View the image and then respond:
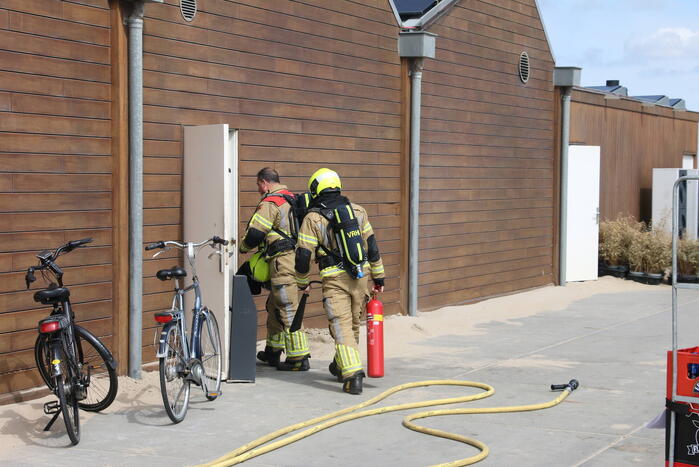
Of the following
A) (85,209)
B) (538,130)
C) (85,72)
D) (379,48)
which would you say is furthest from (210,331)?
(538,130)

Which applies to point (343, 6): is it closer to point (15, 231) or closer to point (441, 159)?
point (441, 159)

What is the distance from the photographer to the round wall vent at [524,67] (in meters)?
15.7

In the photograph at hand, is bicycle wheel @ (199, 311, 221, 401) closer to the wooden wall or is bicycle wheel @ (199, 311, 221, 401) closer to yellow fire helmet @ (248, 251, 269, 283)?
yellow fire helmet @ (248, 251, 269, 283)

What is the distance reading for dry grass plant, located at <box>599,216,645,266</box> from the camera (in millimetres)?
17500

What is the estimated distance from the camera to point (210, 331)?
802 cm

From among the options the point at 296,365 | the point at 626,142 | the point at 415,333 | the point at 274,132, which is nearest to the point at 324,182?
the point at 296,365

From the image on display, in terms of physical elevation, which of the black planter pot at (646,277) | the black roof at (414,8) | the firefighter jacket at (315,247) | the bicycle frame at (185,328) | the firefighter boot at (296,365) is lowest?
the firefighter boot at (296,365)

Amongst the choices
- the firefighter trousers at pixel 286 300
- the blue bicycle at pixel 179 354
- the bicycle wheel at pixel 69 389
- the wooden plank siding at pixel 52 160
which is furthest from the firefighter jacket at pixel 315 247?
the bicycle wheel at pixel 69 389

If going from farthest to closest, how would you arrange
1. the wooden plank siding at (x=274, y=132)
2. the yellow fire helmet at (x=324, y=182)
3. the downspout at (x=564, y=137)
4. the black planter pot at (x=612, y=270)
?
the black planter pot at (x=612, y=270) < the downspout at (x=564, y=137) < the yellow fire helmet at (x=324, y=182) < the wooden plank siding at (x=274, y=132)

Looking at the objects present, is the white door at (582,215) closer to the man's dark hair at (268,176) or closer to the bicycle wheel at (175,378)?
the man's dark hair at (268,176)

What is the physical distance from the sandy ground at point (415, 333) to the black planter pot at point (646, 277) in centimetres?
18

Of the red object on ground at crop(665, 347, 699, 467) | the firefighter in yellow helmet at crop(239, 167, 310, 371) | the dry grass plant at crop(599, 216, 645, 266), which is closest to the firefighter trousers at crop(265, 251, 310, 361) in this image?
the firefighter in yellow helmet at crop(239, 167, 310, 371)

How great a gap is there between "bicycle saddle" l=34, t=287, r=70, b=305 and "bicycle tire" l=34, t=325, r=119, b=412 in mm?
232

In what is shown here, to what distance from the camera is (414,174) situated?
41.8 ft
